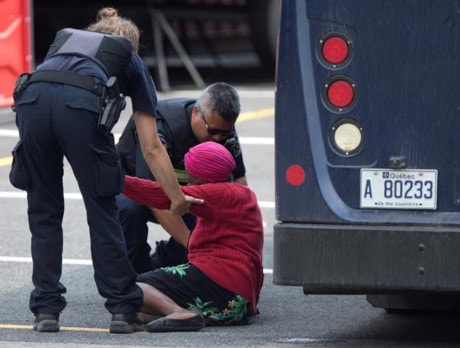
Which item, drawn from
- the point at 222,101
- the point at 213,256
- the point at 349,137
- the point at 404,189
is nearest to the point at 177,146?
the point at 222,101

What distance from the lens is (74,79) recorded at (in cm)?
567

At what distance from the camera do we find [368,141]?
5156 mm

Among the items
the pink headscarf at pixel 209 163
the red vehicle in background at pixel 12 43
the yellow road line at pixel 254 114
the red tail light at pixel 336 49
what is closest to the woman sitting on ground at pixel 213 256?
the pink headscarf at pixel 209 163

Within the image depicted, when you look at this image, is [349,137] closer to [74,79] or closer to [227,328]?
[74,79]

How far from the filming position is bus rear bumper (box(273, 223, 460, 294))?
5.03 m

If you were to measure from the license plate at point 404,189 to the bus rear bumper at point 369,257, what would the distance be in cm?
9

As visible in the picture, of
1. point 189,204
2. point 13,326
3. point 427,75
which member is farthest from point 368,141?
point 13,326

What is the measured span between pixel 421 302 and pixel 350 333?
42cm

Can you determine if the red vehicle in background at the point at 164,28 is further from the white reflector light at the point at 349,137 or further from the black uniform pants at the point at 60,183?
the white reflector light at the point at 349,137

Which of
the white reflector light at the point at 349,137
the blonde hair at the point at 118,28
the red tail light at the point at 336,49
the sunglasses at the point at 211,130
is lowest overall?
the sunglasses at the point at 211,130

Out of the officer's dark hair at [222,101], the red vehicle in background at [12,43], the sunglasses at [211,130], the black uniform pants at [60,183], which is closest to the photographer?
the black uniform pants at [60,183]

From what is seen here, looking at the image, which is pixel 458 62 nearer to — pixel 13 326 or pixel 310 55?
pixel 310 55

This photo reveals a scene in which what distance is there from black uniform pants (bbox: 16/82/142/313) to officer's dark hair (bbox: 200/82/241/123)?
2.31 ft

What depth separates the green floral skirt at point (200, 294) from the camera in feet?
20.1
